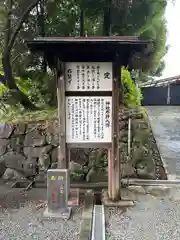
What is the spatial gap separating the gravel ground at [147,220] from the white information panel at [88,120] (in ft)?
3.94

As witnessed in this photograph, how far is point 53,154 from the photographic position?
6133 millimetres

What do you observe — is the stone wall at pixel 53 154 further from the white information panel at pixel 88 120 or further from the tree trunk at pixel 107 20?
the tree trunk at pixel 107 20

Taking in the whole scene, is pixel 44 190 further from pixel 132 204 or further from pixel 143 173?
pixel 143 173

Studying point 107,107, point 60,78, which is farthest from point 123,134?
point 60,78

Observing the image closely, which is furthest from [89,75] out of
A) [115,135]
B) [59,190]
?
[59,190]

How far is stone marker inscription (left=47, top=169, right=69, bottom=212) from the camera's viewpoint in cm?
414

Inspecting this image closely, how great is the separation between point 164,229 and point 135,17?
240 inches

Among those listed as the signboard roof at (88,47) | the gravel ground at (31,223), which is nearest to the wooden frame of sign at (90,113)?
the signboard roof at (88,47)

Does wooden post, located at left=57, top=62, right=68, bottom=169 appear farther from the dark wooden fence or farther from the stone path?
the dark wooden fence

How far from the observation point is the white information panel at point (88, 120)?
4.36 meters

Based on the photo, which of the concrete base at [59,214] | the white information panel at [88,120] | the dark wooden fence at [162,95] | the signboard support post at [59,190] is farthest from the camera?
the dark wooden fence at [162,95]

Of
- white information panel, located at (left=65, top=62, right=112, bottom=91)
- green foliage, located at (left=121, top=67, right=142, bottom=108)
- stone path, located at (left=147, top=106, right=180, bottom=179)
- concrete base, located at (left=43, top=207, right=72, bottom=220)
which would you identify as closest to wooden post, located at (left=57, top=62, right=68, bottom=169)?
white information panel, located at (left=65, top=62, right=112, bottom=91)

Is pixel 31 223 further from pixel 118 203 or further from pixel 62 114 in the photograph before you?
pixel 62 114

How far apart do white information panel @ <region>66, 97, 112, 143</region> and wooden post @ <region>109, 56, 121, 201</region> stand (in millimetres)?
76
